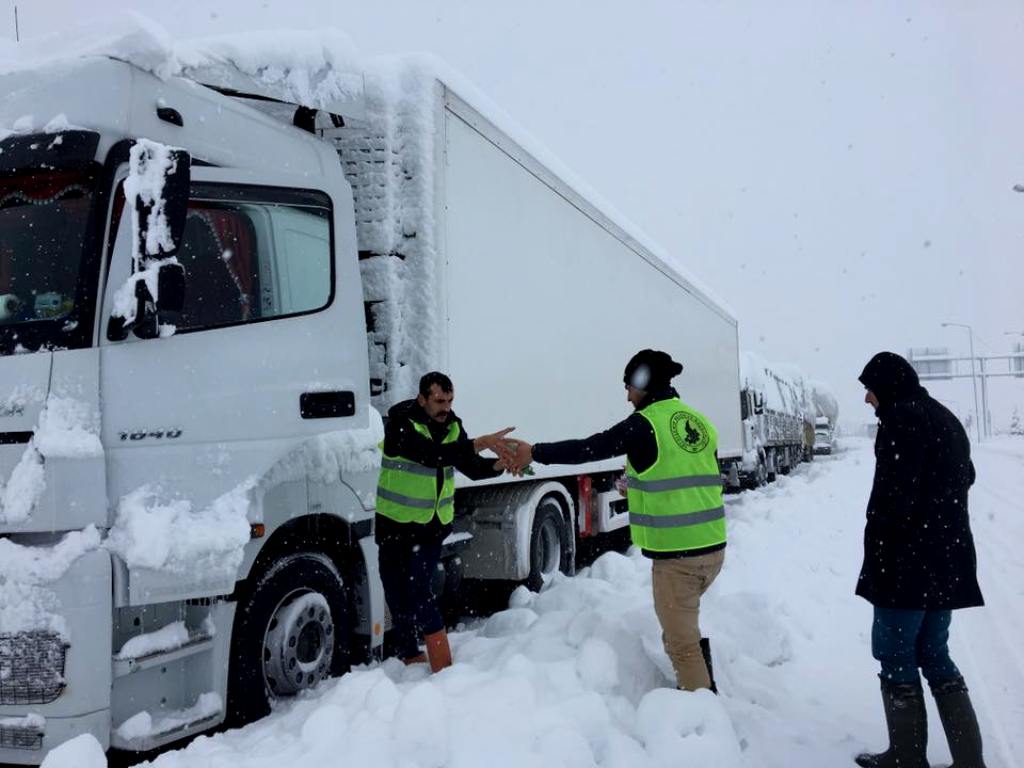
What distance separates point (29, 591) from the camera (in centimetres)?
322

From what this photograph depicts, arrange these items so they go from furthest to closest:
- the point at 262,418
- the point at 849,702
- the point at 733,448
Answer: the point at 733,448
the point at 849,702
the point at 262,418

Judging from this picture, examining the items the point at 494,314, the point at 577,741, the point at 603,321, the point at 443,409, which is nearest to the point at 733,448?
the point at 603,321

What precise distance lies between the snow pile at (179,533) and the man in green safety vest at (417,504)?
3.04 ft

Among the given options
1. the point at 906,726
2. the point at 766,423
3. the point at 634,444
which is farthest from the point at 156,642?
the point at 766,423

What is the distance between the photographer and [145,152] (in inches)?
138

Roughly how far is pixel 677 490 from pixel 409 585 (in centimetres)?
166

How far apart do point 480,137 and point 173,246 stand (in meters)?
2.94

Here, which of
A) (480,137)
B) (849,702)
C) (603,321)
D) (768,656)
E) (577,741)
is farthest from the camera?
(603,321)

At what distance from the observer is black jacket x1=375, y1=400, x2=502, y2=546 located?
447 centimetres

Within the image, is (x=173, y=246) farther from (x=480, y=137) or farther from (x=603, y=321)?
(x=603, y=321)

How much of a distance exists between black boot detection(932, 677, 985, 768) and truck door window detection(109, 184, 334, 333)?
3544mm

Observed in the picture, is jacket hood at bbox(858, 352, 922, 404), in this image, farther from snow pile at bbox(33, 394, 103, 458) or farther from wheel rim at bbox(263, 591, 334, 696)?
snow pile at bbox(33, 394, 103, 458)

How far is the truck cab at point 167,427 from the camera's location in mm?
3258

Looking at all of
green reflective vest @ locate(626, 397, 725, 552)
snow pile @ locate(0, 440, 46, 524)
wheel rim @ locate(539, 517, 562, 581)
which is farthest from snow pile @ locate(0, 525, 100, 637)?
wheel rim @ locate(539, 517, 562, 581)
